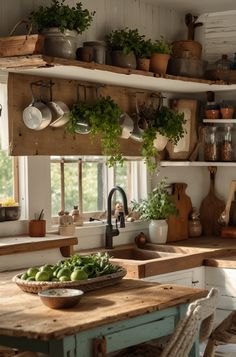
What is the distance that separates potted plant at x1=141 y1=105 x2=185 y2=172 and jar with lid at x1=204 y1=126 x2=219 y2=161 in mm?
384

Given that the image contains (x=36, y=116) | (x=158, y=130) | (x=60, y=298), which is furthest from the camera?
(x=158, y=130)

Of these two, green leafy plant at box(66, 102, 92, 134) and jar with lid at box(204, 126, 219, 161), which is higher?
green leafy plant at box(66, 102, 92, 134)

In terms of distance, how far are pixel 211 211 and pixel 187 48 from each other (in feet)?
4.66

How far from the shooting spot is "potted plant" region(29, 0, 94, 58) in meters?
4.48

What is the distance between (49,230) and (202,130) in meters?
1.80

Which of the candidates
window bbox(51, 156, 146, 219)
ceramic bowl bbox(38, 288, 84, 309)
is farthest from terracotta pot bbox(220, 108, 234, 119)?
ceramic bowl bbox(38, 288, 84, 309)

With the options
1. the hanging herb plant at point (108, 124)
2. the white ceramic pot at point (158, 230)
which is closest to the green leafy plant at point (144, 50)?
the hanging herb plant at point (108, 124)

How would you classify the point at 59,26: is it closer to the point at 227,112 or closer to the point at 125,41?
the point at 125,41

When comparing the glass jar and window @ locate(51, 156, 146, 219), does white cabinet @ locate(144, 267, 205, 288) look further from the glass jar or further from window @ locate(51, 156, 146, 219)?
the glass jar

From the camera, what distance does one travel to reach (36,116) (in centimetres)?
478

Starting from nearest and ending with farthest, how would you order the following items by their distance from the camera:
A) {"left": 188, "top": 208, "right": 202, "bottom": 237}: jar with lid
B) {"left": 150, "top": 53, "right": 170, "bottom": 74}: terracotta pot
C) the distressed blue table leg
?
the distressed blue table leg < {"left": 150, "top": 53, "right": 170, "bottom": 74}: terracotta pot < {"left": 188, "top": 208, "right": 202, "bottom": 237}: jar with lid

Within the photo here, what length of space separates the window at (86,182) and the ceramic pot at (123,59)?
86 cm

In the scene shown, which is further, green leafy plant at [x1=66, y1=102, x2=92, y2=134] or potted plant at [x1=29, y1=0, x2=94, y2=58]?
green leafy plant at [x1=66, y1=102, x2=92, y2=134]

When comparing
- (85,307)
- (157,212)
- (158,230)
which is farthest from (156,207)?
(85,307)
